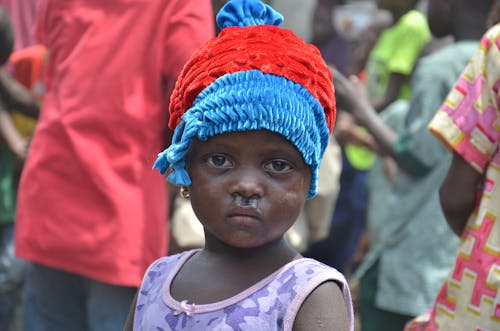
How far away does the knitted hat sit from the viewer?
1.93 meters

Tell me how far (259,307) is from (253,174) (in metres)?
0.26

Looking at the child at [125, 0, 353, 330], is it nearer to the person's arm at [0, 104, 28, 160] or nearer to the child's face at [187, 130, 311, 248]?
the child's face at [187, 130, 311, 248]

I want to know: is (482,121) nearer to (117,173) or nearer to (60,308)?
(117,173)

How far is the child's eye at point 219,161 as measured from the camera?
6.46 ft

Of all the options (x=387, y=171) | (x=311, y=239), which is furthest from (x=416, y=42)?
(x=311, y=239)

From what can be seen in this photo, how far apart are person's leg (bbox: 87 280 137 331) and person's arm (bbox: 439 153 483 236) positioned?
43.2 inches

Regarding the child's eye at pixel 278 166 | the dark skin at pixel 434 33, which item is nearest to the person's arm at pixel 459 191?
the child's eye at pixel 278 166

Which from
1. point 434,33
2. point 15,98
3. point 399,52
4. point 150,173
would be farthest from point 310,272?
point 399,52

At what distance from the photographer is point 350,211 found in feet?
22.7

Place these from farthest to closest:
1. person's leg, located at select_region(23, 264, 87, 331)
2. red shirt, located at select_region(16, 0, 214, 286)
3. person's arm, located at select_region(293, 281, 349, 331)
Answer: person's leg, located at select_region(23, 264, 87, 331) < red shirt, located at select_region(16, 0, 214, 286) < person's arm, located at select_region(293, 281, 349, 331)

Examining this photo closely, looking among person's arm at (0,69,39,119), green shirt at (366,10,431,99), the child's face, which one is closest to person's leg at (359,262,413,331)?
person's arm at (0,69,39,119)

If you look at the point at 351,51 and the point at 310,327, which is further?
the point at 351,51

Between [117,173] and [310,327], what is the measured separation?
4.95 feet

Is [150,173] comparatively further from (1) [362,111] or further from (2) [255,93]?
(2) [255,93]
